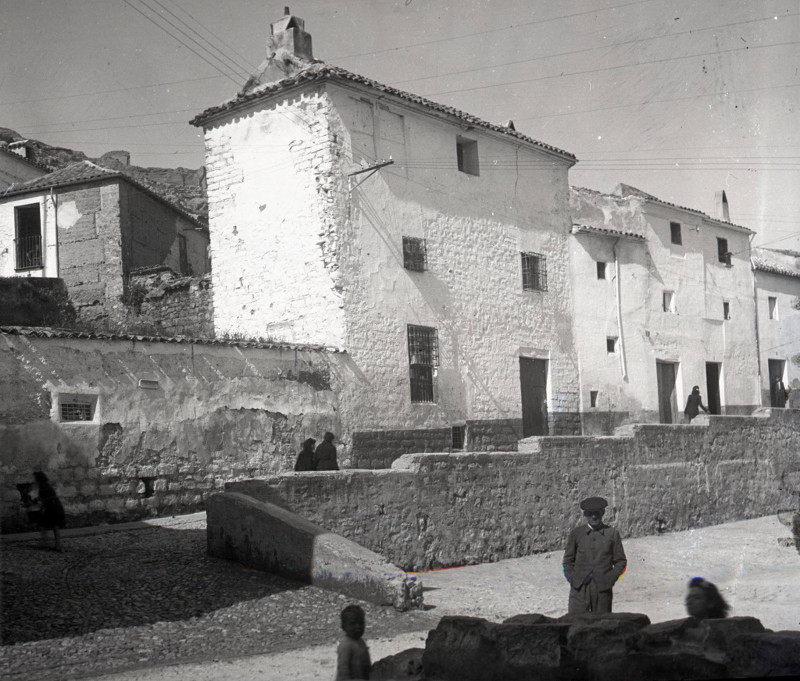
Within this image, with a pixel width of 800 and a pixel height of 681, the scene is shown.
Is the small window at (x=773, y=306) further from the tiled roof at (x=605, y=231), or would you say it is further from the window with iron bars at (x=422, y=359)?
the window with iron bars at (x=422, y=359)

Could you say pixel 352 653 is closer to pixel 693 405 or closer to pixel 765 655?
pixel 765 655

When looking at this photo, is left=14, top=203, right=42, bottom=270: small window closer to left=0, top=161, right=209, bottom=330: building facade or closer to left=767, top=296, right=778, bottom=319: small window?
left=0, top=161, right=209, bottom=330: building facade

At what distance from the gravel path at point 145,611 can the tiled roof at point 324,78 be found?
1050 centimetres

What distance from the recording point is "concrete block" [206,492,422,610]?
955 centimetres

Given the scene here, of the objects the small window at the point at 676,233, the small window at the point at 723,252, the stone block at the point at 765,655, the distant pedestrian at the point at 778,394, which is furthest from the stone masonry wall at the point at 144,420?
the distant pedestrian at the point at 778,394

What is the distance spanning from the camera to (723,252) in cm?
2892

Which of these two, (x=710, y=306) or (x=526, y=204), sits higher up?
(x=526, y=204)

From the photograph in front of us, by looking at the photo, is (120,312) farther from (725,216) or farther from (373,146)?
(725,216)

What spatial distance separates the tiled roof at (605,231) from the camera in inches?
929

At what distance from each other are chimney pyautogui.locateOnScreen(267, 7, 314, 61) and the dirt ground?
1184cm

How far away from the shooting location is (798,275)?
3231 centimetres

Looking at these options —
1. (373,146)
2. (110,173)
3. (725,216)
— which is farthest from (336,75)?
(725,216)

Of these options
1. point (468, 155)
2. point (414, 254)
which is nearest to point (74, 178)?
Result: point (414, 254)

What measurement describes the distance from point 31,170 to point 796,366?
1010 inches
